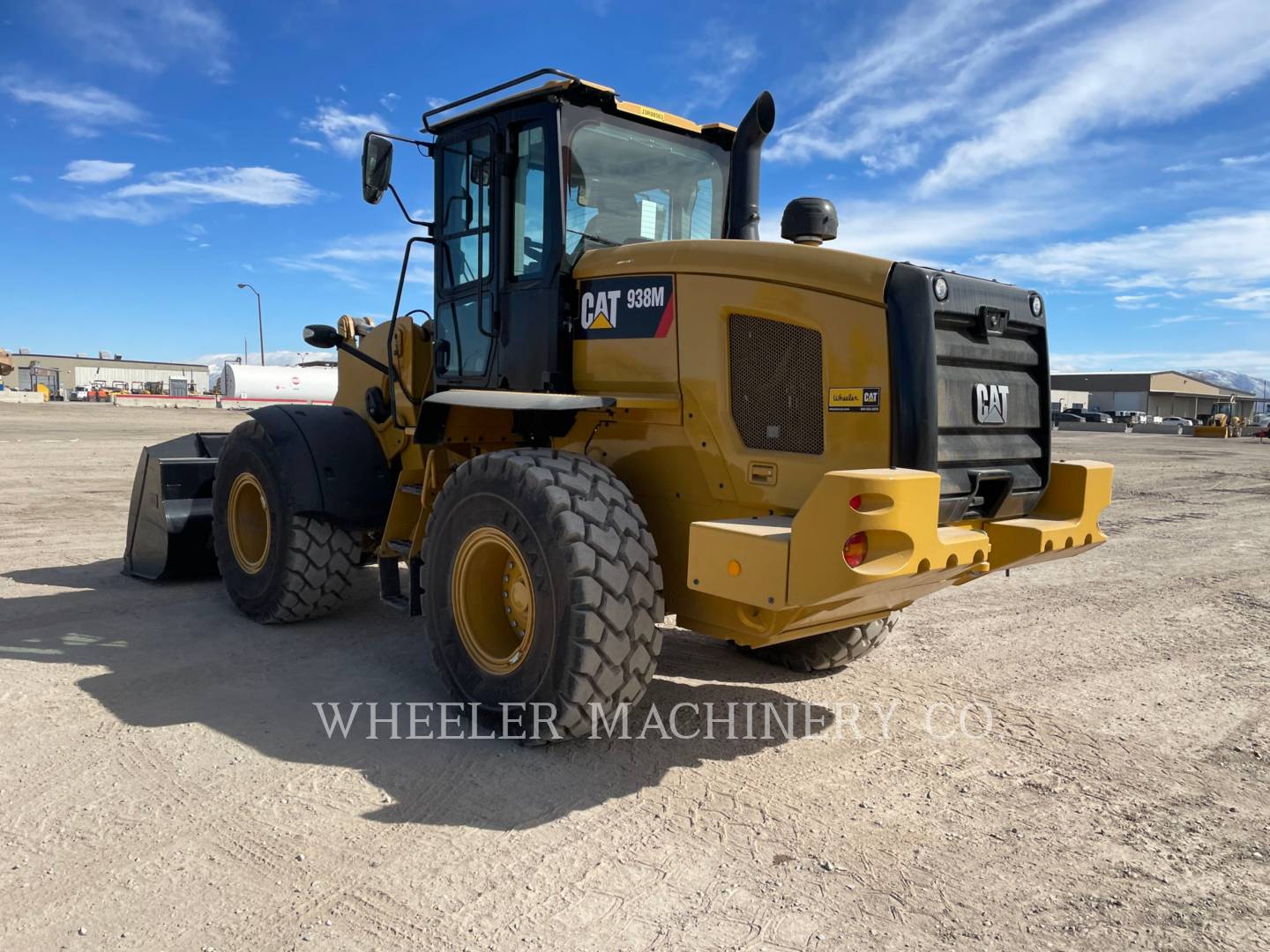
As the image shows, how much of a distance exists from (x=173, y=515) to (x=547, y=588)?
450 centimetres

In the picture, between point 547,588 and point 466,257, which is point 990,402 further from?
point 466,257

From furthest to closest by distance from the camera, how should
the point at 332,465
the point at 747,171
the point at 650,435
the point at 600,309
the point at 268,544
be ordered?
the point at 268,544, the point at 332,465, the point at 747,171, the point at 600,309, the point at 650,435

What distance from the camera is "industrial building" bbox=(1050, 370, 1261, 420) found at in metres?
91.6

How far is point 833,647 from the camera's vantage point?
516 centimetres

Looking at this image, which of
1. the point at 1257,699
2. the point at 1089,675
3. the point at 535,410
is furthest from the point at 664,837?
the point at 1257,699

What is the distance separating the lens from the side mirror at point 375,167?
5133 mm

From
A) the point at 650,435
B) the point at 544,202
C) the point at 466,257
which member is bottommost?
the point at 650,435

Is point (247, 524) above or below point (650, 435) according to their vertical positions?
below

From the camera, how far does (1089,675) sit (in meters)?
5.36

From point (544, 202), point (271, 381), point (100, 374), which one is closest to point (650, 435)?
point (544, 202)

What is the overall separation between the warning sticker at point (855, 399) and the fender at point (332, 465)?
10.6 ft

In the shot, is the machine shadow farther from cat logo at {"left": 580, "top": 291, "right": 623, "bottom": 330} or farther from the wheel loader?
cat logo at {"left": 580, "top": 291, "right": 623, "bottom": 330}

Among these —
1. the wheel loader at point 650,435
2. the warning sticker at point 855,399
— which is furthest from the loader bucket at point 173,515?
the warning sticker at point 855,399

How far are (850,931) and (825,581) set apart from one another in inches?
43.1
